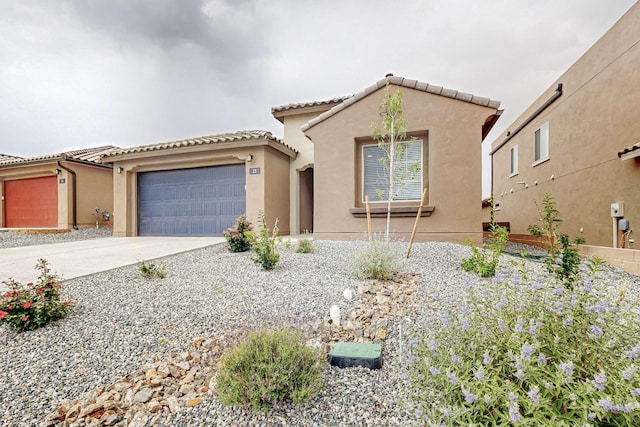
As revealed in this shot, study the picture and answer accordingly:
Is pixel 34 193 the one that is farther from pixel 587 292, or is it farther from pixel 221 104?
pixel 587 292

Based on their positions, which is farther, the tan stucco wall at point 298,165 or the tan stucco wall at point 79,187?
the tan stucco wall at point 79,187

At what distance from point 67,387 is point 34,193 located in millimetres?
15303

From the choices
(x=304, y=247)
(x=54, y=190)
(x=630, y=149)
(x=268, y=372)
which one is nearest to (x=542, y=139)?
(x=630, y=149)

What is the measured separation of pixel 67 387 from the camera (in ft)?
7.22

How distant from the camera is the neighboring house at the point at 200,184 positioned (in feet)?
29.4

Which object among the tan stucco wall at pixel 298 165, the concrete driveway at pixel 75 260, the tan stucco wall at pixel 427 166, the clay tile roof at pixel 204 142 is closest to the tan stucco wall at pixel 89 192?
the clay tile roof at pixel 204 142

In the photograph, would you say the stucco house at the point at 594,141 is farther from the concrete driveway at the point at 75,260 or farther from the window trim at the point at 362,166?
the concrete driveway at the point at 75,260

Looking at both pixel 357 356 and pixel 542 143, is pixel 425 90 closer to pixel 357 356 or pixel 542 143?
pixel 542 143

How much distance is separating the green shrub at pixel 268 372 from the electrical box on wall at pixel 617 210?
7.35 m

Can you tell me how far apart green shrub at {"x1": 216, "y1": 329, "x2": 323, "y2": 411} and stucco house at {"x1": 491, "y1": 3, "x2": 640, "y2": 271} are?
5.61m

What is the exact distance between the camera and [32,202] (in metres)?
12.8

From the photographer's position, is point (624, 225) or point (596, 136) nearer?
point (624, 225)

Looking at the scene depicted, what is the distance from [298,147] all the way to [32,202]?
12454 millimetres

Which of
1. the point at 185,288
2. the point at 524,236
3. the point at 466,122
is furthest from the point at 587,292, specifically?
the point at 524,236
